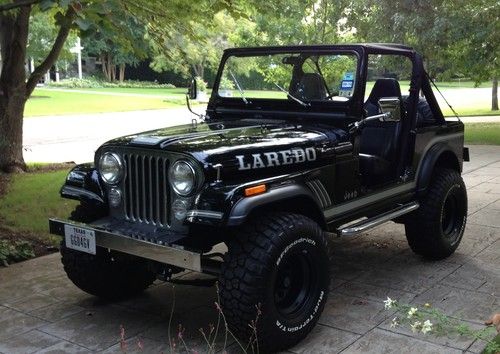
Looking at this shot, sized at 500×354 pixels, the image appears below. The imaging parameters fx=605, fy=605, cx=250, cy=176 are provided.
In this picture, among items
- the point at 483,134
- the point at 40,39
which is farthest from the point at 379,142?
the point at 40,39

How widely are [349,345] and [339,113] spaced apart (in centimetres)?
171

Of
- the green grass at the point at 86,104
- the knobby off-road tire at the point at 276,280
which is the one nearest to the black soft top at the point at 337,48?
the knobby off-road tire at the point at 276,280

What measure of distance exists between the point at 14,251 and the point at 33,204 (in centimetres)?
195

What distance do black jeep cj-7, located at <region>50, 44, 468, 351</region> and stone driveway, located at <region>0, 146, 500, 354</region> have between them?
209mm

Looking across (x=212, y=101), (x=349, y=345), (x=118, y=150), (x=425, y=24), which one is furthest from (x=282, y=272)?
(x=425, y=24)

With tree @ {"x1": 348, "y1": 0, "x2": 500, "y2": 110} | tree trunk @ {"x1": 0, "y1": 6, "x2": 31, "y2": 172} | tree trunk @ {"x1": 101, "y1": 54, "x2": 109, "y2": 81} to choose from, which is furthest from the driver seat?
tree trunk @ {"x1": 101, "y1": 54, "x2": 109, "y2": 81}

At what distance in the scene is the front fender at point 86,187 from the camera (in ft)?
13.1

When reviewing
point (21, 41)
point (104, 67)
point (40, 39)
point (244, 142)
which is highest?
point (104, 67)

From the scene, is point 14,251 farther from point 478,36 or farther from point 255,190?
point 478,36

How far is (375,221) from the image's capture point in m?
4.41

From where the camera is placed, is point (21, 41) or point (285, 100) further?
point (21, 41)

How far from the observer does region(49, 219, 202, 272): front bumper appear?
3259 millimetres

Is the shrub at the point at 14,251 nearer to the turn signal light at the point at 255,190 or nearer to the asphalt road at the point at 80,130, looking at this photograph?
the turn signal light at the point at 255,190

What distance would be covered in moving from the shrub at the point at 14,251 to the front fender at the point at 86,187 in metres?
1.58
